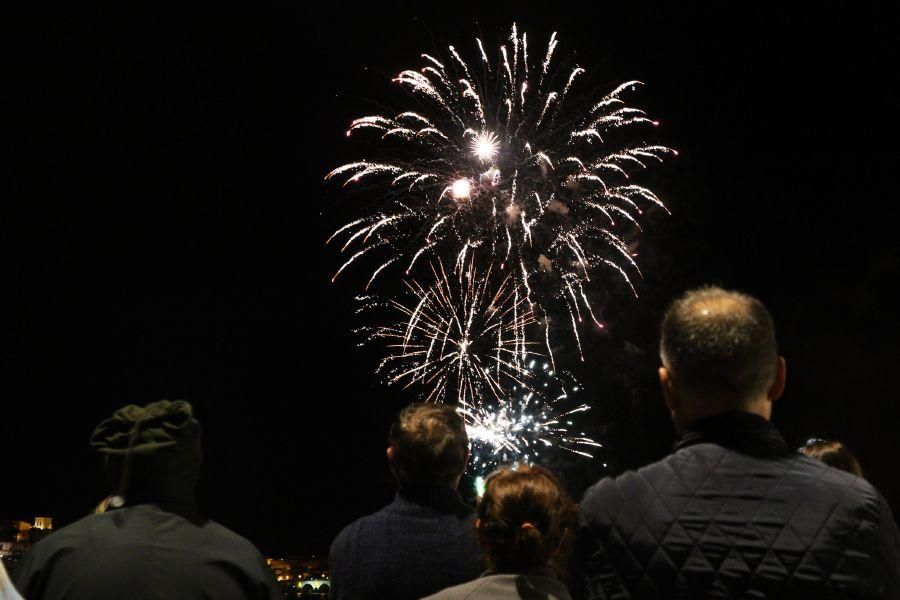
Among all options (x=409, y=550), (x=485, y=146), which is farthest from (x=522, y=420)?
(x=409, y=550)

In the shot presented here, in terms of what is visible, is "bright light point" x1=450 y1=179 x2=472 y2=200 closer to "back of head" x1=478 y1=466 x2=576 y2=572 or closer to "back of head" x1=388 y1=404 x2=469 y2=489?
"back of head" x1=388 y1=404 x2=469 y2=489

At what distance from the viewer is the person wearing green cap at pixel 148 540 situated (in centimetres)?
354

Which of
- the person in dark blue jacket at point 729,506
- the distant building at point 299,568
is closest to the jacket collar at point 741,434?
the person in dark blue jacket at point 729,506

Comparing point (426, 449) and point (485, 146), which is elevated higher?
point (485, 146)

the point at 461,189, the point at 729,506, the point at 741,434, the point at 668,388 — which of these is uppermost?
the point at 461,189

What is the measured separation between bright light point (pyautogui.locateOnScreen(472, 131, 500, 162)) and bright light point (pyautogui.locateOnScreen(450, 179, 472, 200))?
66cm

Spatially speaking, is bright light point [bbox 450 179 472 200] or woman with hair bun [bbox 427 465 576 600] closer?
woman with hair bun [bbox 427 465 576 600]

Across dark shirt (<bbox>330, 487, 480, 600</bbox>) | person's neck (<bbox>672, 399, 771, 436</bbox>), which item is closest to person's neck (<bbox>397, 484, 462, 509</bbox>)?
dark shirt (<bbox>330, 487, 480, 600</bbox>)

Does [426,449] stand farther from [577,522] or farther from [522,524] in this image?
[577,522]

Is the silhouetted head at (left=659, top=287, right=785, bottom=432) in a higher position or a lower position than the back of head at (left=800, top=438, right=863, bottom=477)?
higher

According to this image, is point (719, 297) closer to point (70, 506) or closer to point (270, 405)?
point (70, 506)

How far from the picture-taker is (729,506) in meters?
2.68

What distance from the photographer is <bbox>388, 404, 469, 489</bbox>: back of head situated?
450 cm

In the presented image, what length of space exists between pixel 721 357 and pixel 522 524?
3.78 feet
